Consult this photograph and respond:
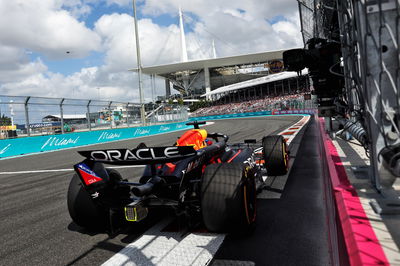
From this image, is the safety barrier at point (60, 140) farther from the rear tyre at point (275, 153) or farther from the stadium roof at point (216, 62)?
the stadium roof at point (216, 62)

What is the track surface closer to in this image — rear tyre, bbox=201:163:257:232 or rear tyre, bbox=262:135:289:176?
rear tyre, bbox=201:163:257:232

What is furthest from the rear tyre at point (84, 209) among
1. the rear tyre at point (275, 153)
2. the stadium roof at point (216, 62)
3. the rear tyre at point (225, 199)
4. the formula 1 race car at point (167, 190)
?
the stadium roof at point (216, 62)

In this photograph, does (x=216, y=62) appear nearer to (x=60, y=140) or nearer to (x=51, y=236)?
(x=60, y=140)

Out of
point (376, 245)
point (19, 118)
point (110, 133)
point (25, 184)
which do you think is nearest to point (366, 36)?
point (376, 245)

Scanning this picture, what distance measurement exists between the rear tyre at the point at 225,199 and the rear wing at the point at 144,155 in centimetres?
31

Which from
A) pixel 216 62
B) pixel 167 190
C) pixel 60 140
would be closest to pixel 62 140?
pixel 60 140

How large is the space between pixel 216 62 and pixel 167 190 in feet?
263

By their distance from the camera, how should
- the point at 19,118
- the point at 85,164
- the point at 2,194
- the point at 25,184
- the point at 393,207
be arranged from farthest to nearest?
1. the point at 19,118
2. the point at 25,184
3. the point at 2,194
4. the point at 85,164
5. the point at 393,207

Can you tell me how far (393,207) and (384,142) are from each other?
556 millimetres

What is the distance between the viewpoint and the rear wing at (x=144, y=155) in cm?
288

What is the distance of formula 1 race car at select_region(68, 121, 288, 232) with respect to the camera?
2.82 m

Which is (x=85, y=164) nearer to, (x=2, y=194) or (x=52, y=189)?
(x=52, y=189)

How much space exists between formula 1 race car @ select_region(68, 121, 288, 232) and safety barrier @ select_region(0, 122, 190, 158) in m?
11.8

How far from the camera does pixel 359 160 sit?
3.97 metres
